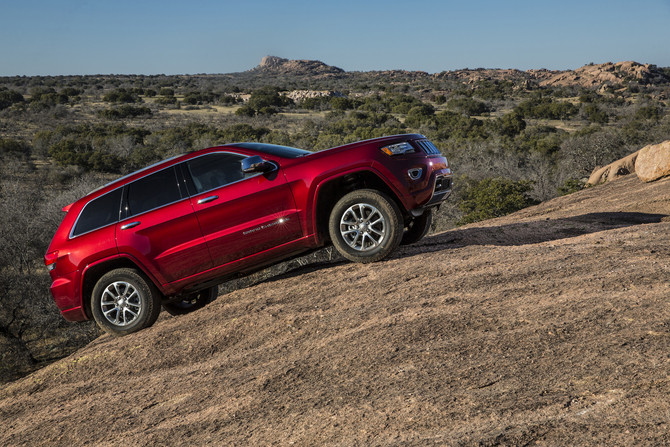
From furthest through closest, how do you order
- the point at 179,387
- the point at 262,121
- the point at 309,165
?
the point at 262,121 < the point at 309,165 < the point at 179,387

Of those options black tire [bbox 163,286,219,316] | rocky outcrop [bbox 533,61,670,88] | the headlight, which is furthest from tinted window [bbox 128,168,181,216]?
rocky outcrop [bbox 533,61,670,88]

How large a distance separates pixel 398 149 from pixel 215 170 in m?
2.17

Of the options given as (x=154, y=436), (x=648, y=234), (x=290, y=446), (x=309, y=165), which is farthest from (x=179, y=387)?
(x=648, y=234)

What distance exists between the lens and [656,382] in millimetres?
3281

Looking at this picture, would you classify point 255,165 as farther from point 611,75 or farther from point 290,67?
point 290,67

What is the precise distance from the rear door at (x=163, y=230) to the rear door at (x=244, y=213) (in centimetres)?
15

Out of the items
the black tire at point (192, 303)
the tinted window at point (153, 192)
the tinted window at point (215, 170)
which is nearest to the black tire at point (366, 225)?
the tinted window at point (215, 170)

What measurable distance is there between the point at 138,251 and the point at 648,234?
6.60 m

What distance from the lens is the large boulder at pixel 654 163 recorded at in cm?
1308

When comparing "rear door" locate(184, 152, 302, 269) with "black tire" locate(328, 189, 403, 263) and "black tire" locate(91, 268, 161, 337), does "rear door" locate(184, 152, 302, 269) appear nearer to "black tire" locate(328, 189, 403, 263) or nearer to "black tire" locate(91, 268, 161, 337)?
"black tire" locate(328, 189, 403, 263)

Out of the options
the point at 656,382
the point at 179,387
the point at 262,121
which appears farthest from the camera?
the point at 262,121

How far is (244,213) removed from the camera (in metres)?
5.82

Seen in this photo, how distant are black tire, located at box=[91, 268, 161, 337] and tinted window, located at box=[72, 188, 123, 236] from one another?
628 mm

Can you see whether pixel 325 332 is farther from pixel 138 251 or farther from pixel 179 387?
pixel 138 251
